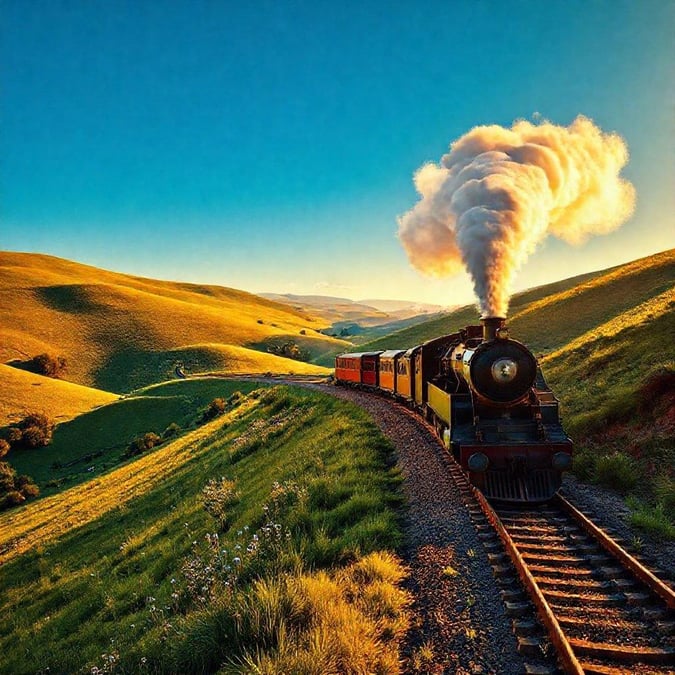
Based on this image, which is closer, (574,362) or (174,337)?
(574,362)

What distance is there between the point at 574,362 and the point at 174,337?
85.4 meters

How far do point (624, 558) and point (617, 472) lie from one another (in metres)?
4.85

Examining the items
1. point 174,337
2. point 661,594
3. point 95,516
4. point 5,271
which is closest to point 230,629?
point 661,594

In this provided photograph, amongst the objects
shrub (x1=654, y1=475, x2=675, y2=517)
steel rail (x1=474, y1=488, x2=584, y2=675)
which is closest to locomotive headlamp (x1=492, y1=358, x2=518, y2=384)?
steel rail (x1=474, y1=488, x2=584, y2=675)

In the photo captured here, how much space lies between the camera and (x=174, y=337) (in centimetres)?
9512

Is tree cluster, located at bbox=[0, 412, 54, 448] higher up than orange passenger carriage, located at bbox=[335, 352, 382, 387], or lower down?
lower down

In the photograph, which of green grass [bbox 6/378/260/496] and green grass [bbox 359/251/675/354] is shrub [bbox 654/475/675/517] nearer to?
green grass [bbox 359/251/675/354]

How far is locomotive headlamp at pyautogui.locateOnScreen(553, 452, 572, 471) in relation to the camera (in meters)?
9.88

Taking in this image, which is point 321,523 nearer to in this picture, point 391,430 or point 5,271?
point 391,430

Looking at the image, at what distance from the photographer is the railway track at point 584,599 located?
4.94 m

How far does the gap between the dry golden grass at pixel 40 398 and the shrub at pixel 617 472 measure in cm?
4982

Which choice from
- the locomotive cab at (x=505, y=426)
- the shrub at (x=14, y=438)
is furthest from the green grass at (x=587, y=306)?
the shrub at (x=14, y=438)

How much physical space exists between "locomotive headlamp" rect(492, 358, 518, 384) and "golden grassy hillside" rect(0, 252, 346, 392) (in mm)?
62798

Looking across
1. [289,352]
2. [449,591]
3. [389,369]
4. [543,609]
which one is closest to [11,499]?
[389,369]
